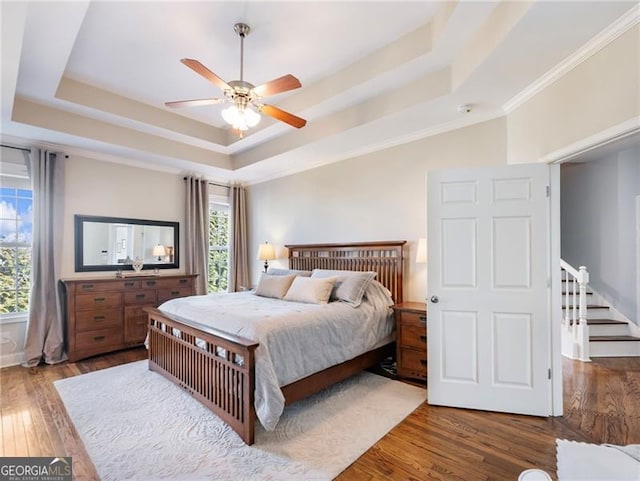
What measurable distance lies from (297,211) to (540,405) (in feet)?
13.2

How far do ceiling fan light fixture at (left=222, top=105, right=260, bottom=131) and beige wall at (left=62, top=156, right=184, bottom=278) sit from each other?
3.20 metres

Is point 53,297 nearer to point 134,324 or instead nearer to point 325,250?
point 134,324

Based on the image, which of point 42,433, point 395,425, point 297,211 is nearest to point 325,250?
point 297,211

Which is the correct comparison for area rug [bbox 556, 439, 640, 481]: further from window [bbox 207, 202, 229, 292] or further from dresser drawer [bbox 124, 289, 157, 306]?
window [bbox 207, 202, 229, 292]

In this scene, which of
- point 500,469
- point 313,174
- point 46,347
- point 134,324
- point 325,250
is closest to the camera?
point 500,469

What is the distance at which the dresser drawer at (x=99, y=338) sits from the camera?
411 centimetres

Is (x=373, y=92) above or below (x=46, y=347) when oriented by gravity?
above

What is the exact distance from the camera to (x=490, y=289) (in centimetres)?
278

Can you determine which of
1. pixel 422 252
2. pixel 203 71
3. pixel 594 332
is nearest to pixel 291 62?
pixel 203 71

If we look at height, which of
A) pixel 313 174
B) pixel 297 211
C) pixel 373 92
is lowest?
pixel 297 211

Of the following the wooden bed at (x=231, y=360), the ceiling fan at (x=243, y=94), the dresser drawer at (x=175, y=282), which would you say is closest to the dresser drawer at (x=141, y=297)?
the dresser drawer at (x=175, y=282)

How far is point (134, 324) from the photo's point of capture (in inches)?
179

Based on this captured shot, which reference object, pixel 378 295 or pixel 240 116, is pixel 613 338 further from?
pixel 240 116

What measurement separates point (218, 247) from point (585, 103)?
5.53m
